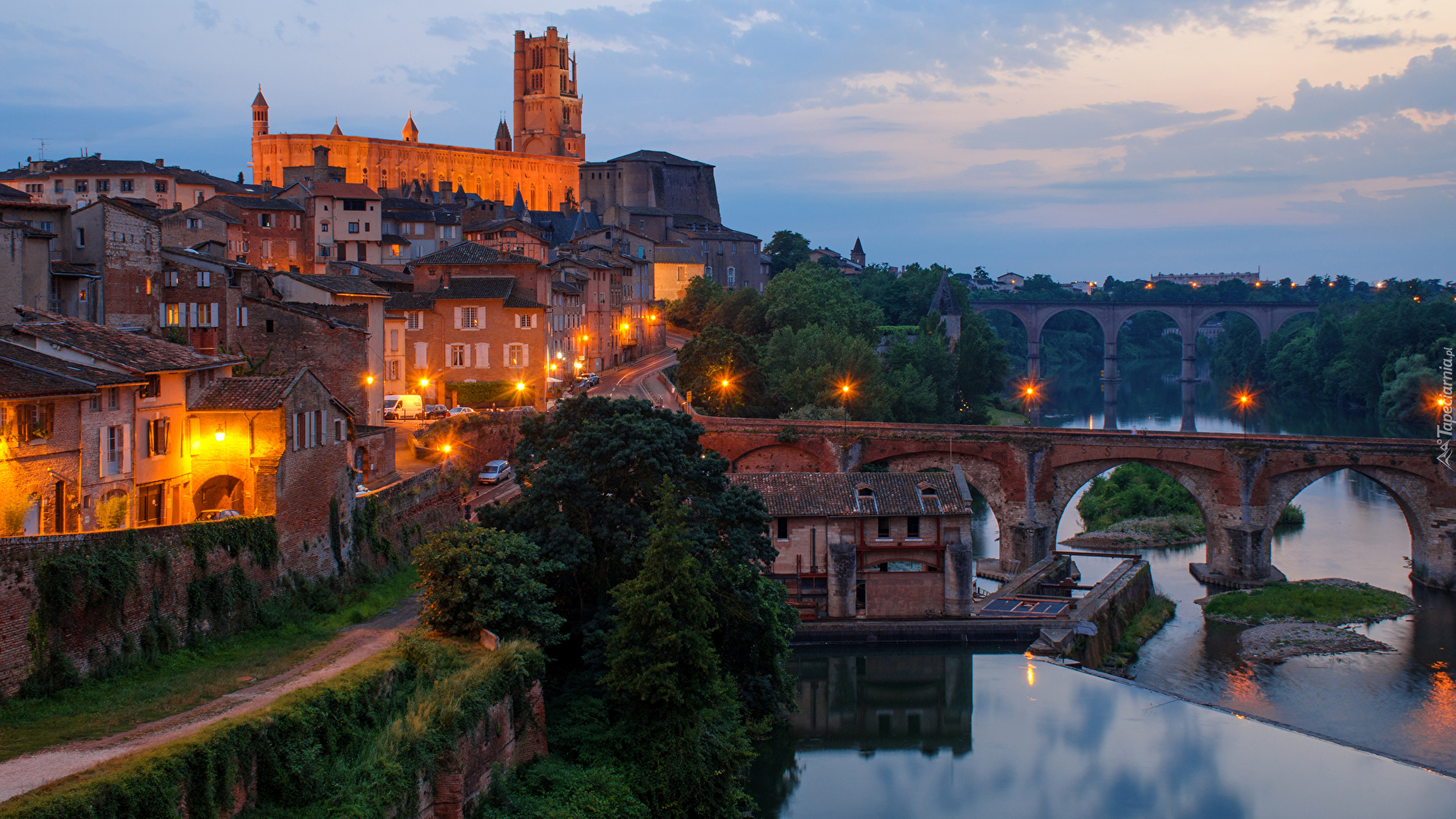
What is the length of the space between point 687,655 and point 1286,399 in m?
81.3

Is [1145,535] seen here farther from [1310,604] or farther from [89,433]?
[89,433]

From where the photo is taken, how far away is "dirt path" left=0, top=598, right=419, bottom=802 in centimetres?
1240

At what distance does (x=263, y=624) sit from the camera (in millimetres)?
19109

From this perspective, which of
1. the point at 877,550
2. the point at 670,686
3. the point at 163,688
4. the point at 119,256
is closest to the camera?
the point at 163,688

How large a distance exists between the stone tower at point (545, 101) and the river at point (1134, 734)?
313 ft

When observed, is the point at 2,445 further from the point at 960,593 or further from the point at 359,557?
the point at 960,593

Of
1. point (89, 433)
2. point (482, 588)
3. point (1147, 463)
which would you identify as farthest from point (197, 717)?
point (1147, 463)

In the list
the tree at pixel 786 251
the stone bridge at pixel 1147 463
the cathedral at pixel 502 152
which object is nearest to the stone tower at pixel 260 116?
the cathedral at pixel 502 152

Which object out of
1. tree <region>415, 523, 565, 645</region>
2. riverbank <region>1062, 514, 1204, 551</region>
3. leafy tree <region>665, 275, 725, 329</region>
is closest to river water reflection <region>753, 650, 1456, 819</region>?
tree <region>415, 523, 565, 645</region>

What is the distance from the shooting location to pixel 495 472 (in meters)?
35.0

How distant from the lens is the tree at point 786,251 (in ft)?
334

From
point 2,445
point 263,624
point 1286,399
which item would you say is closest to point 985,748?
point 263,624

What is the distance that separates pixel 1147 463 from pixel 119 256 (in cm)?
3219

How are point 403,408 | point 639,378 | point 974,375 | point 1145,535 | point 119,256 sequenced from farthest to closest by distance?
1. point 974,375
2. point 639,378
3. point 1145,535
4. point 403,408
5. point 119,256
